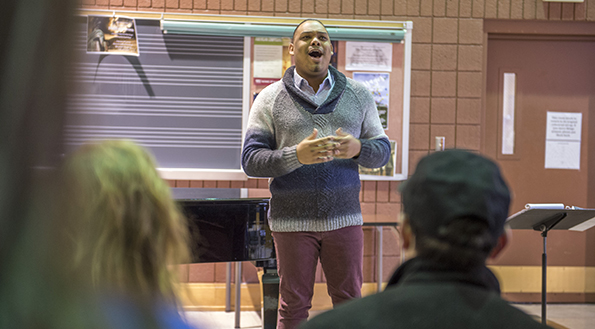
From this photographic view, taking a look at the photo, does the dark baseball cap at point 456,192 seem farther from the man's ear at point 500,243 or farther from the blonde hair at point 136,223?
the blonde hair at point 136,223

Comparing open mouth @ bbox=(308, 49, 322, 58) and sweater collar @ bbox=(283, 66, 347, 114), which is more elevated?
open mouth @ bbox=(308, 49, 322, 58)

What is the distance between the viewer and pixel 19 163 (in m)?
0.21

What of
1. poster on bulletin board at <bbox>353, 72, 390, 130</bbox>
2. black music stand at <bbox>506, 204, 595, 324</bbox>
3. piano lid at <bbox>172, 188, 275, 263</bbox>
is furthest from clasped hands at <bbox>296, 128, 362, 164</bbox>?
poster on bulletin board at <bbox>353, 72, 390, 130</bbox>

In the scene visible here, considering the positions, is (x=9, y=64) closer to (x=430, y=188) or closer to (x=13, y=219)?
(x=13, y=219)

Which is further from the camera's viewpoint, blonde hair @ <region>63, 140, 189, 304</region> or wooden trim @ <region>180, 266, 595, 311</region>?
wooden trim @ <region>180, 266, 595, 311</region>

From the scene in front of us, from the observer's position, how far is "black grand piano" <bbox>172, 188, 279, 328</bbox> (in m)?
2.67

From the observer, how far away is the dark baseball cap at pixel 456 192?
2.53 ft

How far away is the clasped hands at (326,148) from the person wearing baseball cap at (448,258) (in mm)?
1199

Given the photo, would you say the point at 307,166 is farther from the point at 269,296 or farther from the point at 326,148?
the point at 269,296

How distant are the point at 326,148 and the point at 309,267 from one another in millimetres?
512

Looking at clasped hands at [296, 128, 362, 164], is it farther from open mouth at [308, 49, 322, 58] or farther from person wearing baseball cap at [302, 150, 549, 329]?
person wearing baseball cap at [302, 150, 549, 329]

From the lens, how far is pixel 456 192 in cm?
77

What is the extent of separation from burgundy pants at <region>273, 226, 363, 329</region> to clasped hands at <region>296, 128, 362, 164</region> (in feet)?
1.07

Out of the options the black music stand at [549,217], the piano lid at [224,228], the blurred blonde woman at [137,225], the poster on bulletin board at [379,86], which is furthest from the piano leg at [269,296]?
the blurred blonde woman at [137,225]
